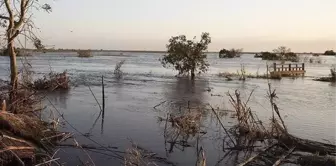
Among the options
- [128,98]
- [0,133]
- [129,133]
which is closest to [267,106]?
[128,98]

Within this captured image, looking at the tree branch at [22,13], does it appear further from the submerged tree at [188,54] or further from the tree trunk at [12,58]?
the submerged tree at [188,54]

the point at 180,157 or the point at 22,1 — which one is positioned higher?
the point at 22,1

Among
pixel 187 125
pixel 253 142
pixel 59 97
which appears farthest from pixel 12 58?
pixel 59 97

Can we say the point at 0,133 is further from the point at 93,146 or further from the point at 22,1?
the point at 22,1

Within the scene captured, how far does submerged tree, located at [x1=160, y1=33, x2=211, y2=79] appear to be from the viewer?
4759 cm

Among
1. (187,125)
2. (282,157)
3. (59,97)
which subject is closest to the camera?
(282,157)

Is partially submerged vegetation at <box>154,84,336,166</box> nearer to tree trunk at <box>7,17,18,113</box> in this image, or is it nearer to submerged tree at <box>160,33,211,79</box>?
tree trunk at <box>7,17,18,113</box>

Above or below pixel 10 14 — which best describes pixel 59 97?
below

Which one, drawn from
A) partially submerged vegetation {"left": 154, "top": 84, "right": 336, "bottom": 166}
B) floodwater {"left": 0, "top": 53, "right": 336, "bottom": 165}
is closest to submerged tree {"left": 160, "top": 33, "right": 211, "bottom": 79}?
floodwater {"left": 0, "top": 53, "right": 336, "bottom": 165}

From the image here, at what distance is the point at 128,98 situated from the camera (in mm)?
27625

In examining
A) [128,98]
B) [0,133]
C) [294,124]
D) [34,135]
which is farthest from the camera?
[128,98]

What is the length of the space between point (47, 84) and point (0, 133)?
63.9 ft

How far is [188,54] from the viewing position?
155ft

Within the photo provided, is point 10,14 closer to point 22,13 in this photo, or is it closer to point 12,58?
point 22,13
